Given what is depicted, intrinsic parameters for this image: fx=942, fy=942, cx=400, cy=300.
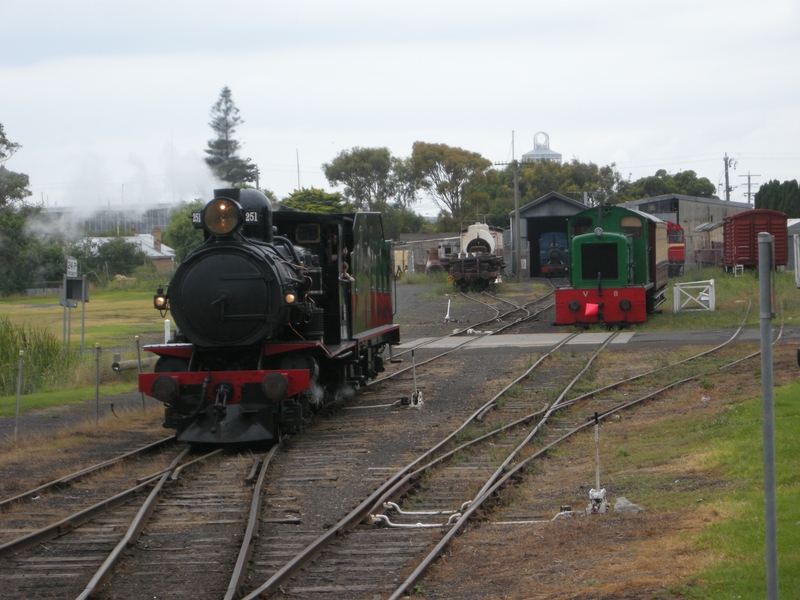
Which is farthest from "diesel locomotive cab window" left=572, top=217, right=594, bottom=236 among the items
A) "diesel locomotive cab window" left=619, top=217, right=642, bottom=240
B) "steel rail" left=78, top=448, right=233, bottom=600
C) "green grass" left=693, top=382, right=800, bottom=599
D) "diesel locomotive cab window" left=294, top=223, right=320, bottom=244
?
"steel rail" left=78, top=448, right=233, bottom=600

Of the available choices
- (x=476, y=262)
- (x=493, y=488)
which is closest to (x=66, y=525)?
(x=493, y=488)

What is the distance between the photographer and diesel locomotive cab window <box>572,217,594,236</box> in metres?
27.6

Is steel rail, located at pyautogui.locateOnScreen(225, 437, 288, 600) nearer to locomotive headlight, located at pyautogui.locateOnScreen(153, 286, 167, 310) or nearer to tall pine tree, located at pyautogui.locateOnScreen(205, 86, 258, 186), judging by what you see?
locomotive headlight, located at pyautogui.locateOnScreen(153, 286, 167, 310)

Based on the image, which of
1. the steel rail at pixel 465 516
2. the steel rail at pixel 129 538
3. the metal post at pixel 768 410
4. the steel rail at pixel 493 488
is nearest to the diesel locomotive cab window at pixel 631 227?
the steel rail at pixel 493 488

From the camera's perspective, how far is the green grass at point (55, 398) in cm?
1669

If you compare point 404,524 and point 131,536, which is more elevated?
point 131,536

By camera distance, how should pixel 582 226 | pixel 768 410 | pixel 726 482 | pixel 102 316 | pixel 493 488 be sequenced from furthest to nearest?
pixel 102 316 < pixel 582 226 < pixel 493 488 < pixel 726 482 < pixel 768 410

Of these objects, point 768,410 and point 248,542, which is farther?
point 248,542

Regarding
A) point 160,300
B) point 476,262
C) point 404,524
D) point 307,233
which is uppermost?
point 307,233

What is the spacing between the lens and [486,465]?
10.4 metres

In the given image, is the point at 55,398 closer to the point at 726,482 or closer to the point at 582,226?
the point at 726,482

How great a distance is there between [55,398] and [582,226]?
16036 mm

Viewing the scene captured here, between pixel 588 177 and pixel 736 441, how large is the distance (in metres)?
83.0

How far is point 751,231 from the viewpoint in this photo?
4400 cm
